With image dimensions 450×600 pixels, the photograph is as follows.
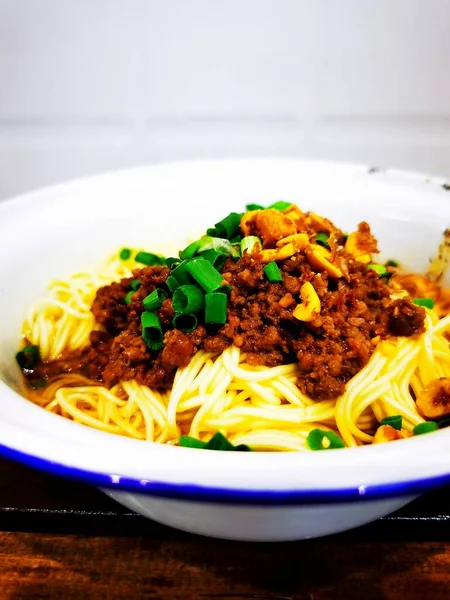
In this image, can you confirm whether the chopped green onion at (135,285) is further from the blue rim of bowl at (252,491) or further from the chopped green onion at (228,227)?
→ the blue rim of bowl at (252,491)

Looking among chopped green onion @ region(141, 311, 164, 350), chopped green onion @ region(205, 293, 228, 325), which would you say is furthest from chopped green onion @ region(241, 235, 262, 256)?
chopped green onion @ region(141, 311, 164, 350)

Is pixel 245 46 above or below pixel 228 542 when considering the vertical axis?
above

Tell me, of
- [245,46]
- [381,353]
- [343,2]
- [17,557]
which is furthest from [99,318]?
[343,2]

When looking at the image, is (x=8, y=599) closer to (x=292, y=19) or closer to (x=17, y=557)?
(x=17, y=557)

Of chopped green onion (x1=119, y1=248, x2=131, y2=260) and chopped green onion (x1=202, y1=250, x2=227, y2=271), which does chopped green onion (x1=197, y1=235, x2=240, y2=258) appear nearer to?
chopped green onion (x1=202, y1=250, x2=227, y2=271)

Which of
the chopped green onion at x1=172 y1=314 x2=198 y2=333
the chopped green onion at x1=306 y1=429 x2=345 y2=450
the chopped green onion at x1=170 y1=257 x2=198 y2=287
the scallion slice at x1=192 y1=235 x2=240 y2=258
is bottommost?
the chopped green onion at x1=306 y1=429 x2=345 y2=450

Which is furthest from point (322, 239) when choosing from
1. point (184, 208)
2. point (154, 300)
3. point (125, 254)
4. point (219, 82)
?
point (219, 82)

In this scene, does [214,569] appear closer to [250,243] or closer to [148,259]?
[250,243]
